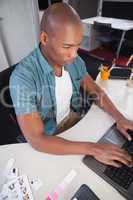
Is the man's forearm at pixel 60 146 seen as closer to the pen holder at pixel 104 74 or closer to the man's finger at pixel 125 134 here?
the man's finger at pixel 125 134

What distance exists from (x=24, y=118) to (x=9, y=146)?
17cm

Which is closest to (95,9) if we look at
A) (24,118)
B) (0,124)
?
(0,124)

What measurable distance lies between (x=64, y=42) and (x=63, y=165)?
52 cm

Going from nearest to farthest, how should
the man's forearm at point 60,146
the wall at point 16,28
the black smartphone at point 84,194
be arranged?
the black smartphone at point 84,194 → the man's forearm at point 60,146 → the wall at point 16,28

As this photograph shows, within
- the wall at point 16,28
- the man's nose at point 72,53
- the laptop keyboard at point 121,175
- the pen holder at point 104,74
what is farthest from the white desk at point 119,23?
the laptop keyboard at point 121,175

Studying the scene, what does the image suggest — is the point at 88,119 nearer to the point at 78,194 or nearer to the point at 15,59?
the point at 78,194

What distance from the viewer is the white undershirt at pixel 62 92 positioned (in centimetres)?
107

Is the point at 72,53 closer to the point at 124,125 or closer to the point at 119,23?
the point at 124,125

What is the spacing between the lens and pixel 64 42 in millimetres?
832

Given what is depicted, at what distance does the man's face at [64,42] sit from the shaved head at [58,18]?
0.05 feet

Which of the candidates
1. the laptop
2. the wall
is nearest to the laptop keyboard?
the laptop

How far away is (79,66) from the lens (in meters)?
1.21

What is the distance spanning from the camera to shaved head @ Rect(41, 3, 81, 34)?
2.68 feet

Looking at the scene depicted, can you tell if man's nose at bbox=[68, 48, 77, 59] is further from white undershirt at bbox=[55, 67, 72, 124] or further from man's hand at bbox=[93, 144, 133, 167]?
man's hand at bbox=[93, 144, 133, 167]
